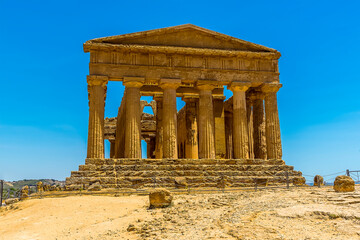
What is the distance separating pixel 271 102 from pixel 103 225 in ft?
54.5

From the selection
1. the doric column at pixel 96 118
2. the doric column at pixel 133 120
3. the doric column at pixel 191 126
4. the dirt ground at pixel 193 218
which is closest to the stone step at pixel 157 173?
the doric column at pixel 133 120

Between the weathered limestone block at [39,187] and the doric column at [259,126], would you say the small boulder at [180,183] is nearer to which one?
the weathered limestone block at [39,187]

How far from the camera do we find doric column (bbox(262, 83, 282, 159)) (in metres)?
24.0

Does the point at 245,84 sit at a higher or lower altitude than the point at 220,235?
higher

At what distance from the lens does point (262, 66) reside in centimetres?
2484

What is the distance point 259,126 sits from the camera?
26656mm

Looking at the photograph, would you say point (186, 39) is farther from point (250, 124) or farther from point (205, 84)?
point (250, 124)

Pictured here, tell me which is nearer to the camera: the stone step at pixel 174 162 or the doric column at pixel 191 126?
the stone step at pixel 174 162

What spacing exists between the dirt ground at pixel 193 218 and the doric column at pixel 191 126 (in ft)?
42.7

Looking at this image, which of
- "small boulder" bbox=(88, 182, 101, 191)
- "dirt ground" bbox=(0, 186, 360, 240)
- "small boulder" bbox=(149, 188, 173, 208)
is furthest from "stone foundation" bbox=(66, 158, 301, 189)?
"small boulder" bbox=(149, 188, 173, 208)

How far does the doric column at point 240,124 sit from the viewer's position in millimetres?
23781

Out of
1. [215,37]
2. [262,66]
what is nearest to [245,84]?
[262,66]

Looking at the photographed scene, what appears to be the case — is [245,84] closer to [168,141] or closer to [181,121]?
[168,141]

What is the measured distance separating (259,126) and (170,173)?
32.6ft
